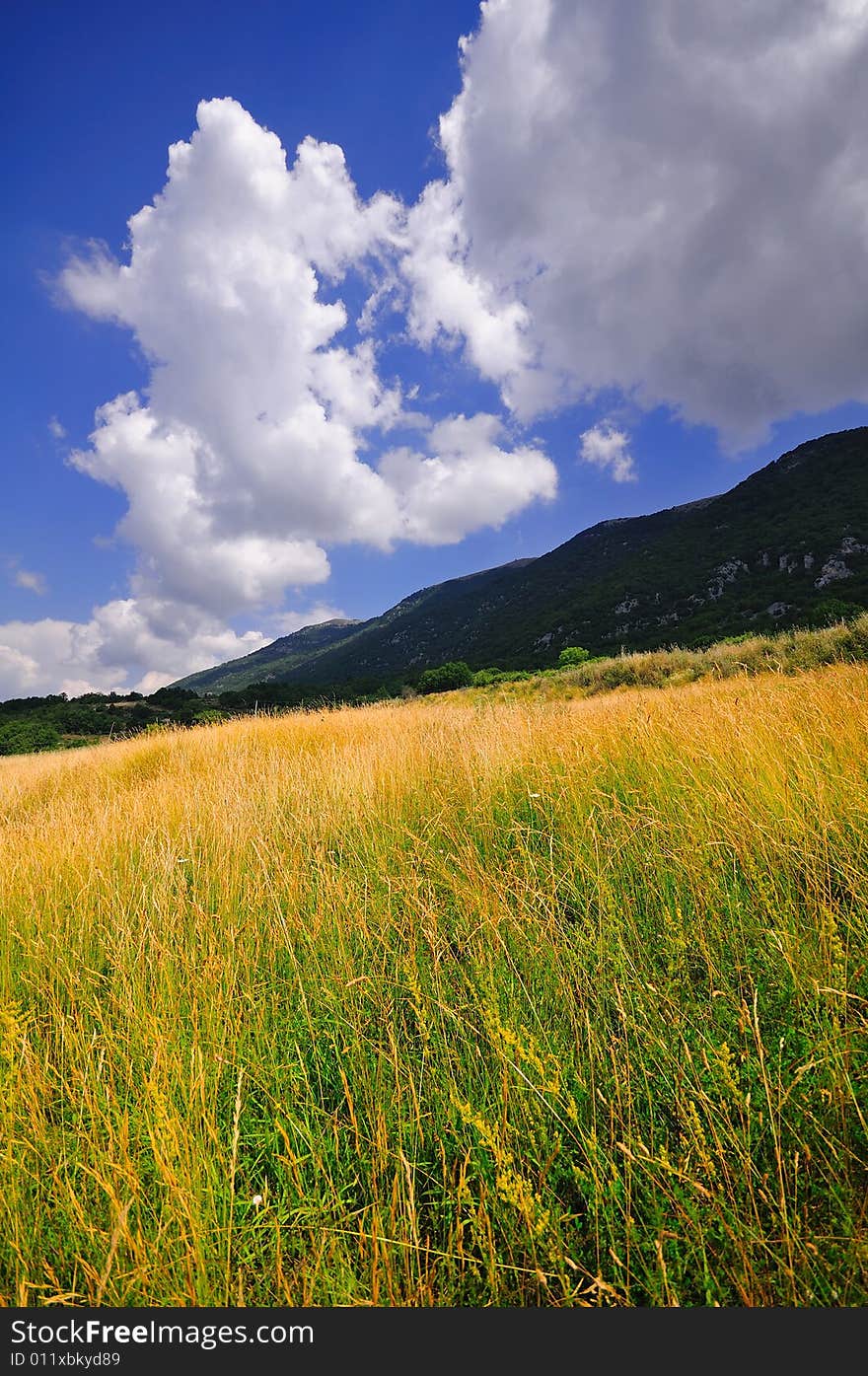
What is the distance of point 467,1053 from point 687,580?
63.4 metres

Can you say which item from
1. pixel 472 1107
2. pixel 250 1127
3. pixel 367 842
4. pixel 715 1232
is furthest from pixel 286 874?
pixel 715 1232

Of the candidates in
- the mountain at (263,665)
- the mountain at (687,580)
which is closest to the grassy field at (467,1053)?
the mountain at (687,580)

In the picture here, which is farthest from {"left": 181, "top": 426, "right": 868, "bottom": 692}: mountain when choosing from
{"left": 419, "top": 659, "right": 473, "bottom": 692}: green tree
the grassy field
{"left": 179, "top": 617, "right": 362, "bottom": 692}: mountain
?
{"left": 179, "top": 617, "right": 362, "bottom": 692}: mountain

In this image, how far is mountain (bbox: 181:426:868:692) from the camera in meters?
40.8

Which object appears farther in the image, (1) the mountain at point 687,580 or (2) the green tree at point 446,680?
(1) the mountain at point 687,580

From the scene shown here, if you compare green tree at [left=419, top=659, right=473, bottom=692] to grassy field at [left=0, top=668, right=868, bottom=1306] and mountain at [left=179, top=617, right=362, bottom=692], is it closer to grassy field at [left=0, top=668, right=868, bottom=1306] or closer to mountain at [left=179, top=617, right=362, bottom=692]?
grassy field at [left=0, top=668, right=868, bottom=1306]

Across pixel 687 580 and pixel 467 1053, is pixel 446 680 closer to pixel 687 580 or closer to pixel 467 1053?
pixel 687 580

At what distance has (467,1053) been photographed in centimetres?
181

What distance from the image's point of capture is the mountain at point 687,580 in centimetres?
4084

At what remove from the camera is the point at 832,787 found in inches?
119

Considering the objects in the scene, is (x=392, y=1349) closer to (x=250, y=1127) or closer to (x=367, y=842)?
(x=250, y=1127)

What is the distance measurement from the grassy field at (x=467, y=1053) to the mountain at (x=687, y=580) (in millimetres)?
26374

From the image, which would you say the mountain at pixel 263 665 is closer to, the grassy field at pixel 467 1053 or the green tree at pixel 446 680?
the green tree at pixel 446 680

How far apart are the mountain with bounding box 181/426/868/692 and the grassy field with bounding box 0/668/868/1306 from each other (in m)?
26.4
